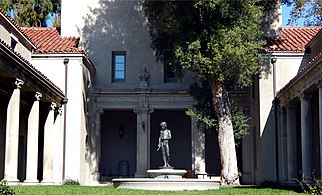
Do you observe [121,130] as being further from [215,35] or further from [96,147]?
[215,35]

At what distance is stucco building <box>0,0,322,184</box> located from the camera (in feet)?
80.5

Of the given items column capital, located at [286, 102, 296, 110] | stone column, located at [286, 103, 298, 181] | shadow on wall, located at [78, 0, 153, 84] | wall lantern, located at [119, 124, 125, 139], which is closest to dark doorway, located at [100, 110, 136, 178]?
wall lantern, located at [119, 124, 125, 139]

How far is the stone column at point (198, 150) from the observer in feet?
93.4

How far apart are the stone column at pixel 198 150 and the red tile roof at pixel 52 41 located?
7.26m

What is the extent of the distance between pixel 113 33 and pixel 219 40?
28.7 feet

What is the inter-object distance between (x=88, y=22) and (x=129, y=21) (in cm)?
223

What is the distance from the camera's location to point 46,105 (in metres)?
24.6

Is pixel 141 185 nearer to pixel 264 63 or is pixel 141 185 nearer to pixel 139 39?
pixel 264 63

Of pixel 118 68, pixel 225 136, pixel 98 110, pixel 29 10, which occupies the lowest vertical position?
pixel 225 136

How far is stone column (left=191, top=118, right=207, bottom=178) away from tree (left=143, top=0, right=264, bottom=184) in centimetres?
398

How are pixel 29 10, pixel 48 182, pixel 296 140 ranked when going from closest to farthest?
pixel 48 182 < pixel 296 140 < pixel 29 10

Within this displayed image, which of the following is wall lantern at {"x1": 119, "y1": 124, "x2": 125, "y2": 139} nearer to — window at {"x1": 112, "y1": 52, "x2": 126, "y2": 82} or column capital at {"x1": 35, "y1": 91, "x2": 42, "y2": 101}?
window at {"x1": 112, "y1": 52, "x2": 126, "y2": 82}

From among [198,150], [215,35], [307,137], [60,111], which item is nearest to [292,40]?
[215,35]

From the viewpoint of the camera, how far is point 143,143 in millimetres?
29000
